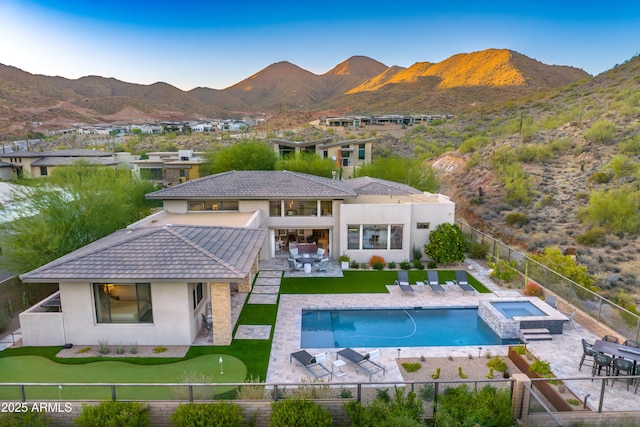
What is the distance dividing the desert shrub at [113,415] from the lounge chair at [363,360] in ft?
19.3

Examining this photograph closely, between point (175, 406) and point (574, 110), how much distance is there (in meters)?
57.3

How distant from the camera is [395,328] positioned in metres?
15.3

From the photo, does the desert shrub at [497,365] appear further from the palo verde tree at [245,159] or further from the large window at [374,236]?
the palo verde tree at [245,159]

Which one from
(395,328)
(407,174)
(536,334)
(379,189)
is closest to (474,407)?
(395,328)

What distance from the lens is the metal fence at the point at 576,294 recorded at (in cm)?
1331

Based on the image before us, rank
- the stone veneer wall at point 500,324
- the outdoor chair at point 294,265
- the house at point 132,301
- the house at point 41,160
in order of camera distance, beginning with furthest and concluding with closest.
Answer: the house at point 41,160, the outdoor chair at point 294,265, the stone veneer wall at point 500,324, the house at point 132,301

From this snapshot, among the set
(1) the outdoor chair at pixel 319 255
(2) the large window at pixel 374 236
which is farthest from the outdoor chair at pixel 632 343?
(1) the outdoor chair at pixel 319 255

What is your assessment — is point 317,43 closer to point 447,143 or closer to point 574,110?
point 447,143

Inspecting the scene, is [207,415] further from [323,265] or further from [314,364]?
[323,265]

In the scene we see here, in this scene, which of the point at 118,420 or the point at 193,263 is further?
the point at 193,263

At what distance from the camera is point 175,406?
9.20 meters

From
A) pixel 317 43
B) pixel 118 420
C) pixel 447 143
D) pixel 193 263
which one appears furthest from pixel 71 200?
pixel 317 43

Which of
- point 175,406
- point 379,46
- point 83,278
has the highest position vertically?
point 379,46

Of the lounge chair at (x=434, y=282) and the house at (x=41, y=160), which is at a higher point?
the house at (x=41, y=160)
